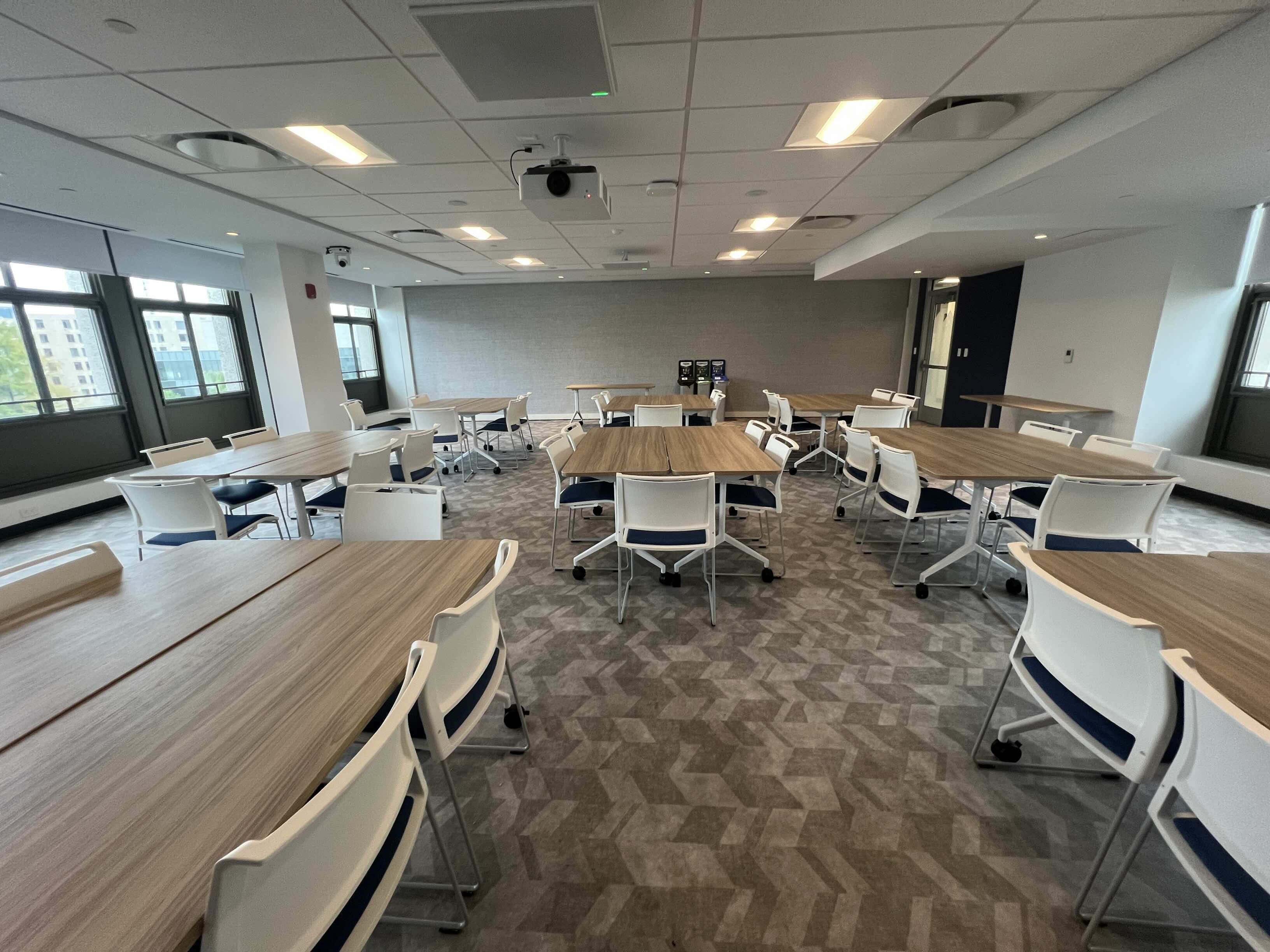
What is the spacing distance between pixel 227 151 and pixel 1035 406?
799cm

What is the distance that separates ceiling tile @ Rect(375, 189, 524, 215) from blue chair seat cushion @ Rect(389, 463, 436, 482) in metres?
2.40

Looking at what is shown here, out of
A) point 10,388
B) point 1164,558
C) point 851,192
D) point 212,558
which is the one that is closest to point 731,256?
point 851,192

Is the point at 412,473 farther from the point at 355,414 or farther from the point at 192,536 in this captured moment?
the point at 355,414

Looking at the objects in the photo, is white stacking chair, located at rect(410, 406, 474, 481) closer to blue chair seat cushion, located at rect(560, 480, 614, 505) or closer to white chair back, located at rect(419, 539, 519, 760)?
blue chair seat cushion, located at rect(560, 480, 614, 505)

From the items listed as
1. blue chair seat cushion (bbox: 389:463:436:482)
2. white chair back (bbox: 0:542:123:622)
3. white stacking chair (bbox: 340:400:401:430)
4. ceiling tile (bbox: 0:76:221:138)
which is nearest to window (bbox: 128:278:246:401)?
white stacking chair (bbox: 340:400:401:430)

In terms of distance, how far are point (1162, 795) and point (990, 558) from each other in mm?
2381

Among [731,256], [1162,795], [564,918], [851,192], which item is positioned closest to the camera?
[1162,795]

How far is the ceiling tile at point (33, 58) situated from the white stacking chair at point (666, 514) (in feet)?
10.3

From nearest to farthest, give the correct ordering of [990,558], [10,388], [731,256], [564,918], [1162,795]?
1. [1162,795]
2. [564,918]
3. [990,558]
4. [10,388]
5. [731,256]

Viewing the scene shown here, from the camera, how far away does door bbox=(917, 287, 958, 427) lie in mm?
8516

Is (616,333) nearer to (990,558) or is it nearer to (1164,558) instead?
(990,558)

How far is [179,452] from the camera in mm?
3660

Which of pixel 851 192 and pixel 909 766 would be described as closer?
pixel 909 766

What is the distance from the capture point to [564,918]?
1377 mm
